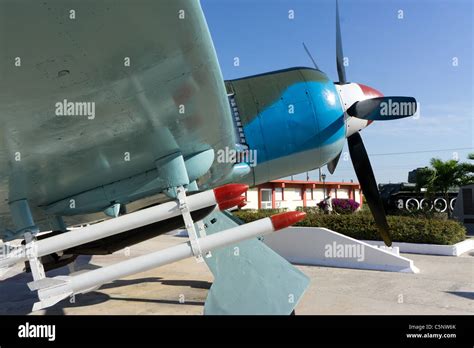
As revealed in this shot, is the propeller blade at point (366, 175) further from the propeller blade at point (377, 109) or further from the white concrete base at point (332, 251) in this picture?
the white concrete base at point (332, 251)

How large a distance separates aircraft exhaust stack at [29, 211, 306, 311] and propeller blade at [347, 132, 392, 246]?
279 centimetres

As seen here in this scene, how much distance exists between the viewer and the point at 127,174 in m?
3.90

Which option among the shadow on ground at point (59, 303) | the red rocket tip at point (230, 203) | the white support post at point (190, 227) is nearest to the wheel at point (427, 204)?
the shadow on ground at point (59, 303)

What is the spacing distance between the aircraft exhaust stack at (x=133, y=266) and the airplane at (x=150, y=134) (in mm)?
10

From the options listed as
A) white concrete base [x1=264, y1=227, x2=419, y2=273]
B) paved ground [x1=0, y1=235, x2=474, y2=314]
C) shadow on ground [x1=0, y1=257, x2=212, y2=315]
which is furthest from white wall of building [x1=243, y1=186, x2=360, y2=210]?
shadow on ground [x1=0, y1=257, x2=212, y2=315]

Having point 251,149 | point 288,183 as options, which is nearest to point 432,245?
point 251,149

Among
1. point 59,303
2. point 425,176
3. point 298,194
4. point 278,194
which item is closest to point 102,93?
point 59,303

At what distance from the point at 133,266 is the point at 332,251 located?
740 cm

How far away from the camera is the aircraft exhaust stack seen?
3289mm

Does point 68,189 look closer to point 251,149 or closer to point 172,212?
point 172,212

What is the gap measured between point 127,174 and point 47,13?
2.26 metres

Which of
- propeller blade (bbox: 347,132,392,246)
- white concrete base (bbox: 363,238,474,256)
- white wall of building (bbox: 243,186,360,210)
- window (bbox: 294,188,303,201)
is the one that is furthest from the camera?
window (bbox: 294,188,303,201)

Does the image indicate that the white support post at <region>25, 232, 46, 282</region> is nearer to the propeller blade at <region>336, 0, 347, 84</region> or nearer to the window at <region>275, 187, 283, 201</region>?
the propeller blade at <region>336, 0, 347, 84</region>

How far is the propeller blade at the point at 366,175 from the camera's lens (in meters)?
6.01
